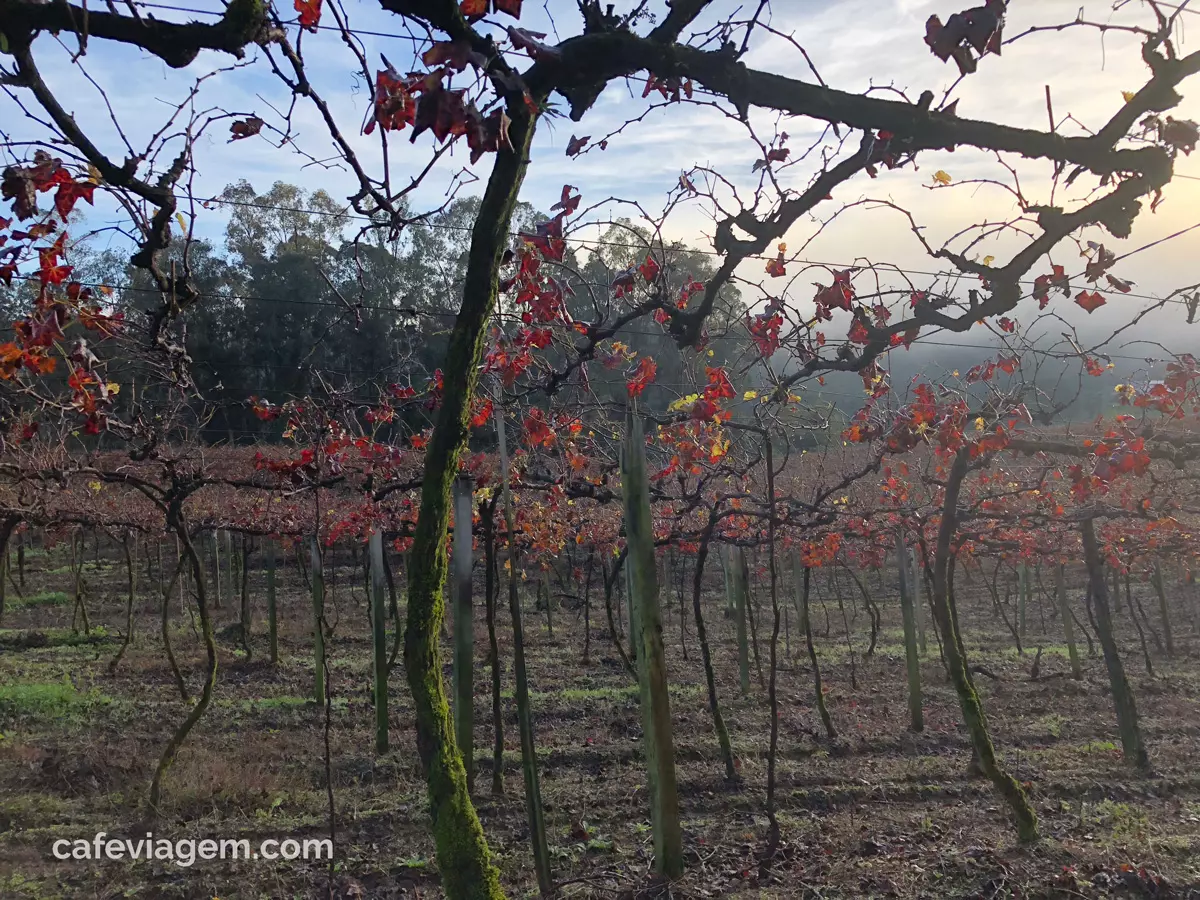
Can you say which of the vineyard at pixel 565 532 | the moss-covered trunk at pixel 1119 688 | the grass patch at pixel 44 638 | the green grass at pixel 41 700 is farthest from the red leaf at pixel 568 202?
the grass patch at pixel 44 638

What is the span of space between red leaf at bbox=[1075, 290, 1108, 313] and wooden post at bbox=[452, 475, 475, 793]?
3.68m

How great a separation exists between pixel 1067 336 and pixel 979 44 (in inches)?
93.4

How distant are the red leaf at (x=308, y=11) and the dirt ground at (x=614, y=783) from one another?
367 cm

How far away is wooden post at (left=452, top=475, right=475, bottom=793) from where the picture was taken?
17.2 ft

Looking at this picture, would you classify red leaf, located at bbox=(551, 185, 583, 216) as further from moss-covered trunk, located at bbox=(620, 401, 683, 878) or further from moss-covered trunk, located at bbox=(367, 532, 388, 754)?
moss-covered trunk, located at bbox=(367, 532, 388, 754)

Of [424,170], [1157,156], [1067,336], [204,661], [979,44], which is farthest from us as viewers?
[204,661]

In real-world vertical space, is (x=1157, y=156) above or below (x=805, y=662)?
above

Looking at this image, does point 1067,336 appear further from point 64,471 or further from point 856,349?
point 64,471

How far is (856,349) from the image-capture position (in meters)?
4.25

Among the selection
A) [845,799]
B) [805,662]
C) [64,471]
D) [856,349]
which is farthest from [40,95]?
[805,662]

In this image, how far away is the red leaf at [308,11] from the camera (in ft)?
7.47

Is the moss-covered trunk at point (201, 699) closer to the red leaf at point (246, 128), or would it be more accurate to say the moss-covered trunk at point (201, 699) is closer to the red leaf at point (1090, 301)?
the red leaf at point (246, 128)

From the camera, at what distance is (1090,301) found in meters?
3.71

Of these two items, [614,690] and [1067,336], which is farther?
[614,690]
